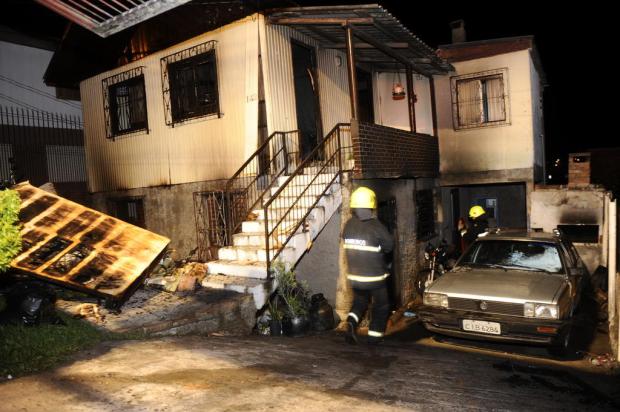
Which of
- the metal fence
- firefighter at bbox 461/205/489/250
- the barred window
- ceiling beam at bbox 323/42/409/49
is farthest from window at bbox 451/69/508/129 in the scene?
the metal fence

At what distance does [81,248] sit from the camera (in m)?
6.38

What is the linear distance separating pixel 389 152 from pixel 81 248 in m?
6.03

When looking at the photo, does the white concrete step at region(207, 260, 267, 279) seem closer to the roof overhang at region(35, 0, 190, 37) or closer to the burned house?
the burned house

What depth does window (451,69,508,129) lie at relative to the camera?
1201cm

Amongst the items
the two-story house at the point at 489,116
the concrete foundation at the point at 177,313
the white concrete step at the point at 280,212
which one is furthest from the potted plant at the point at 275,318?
the two-story house at the point at 489,116

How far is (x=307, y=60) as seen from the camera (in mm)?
10312

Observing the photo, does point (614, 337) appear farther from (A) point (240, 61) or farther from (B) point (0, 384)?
(A) point (240, 61)

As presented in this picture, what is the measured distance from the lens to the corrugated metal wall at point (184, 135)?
8938 mm

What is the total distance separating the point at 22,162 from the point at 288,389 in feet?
44.6

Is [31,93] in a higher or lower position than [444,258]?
higher

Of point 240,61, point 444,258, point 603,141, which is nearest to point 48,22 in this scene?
point 240,61

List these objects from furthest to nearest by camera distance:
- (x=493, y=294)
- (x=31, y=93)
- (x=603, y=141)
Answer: (x=603, y=141), (x=31, y=93), (x=493, y=294)

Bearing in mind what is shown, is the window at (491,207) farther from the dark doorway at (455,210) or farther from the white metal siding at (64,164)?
the white metal siding at (64,164)

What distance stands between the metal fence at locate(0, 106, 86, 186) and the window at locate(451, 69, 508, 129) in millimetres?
12184
